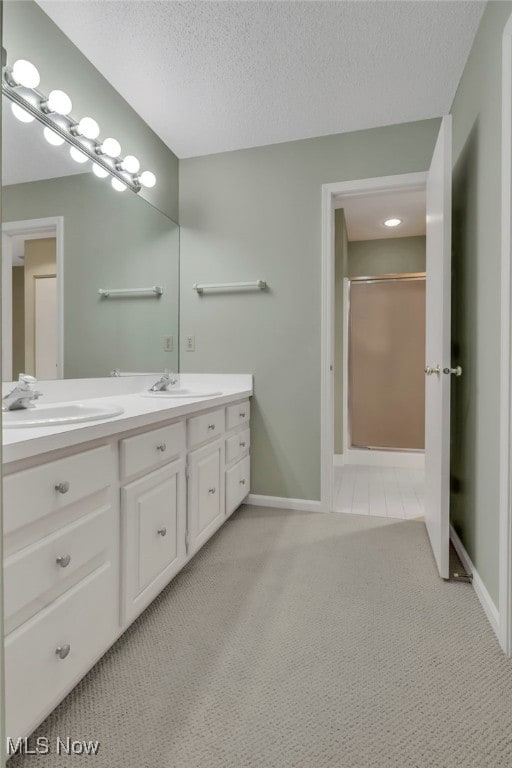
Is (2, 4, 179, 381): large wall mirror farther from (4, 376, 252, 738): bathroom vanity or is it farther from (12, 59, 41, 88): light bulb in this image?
(4, 376, 252, 738): bathroom vanity

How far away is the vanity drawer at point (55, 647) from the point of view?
900 millimetres

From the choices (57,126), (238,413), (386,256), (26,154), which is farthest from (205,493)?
(386,256)

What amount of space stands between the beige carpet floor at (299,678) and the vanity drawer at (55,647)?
13 cm

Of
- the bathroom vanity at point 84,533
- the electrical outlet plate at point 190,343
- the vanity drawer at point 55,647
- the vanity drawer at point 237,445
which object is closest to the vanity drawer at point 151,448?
the bathroom vanity at point 84,533

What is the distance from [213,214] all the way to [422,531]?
2.35m

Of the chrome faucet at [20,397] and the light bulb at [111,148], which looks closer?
the chrome faucet at [20,397]

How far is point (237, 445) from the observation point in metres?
2.41

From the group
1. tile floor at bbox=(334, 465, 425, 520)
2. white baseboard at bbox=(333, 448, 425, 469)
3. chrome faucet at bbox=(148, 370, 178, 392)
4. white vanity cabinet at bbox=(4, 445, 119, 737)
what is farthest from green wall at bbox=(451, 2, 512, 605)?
white baseboard at bbox=(333, 448, 425, 469)

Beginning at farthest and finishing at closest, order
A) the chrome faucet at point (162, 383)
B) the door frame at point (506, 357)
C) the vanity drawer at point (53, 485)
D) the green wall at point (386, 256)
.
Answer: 1. the green wall at point (386, 256)
2. the chrome faucet at point (162, 383)
3. the door frame at point (506, 357)
4. the vanity drawer at point (53, 485)

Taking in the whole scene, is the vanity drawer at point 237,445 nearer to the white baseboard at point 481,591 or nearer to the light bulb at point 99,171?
the white baseboard at point 481,591

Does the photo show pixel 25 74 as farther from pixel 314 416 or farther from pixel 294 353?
pixel 314 416

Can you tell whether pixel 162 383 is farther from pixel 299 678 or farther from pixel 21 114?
pixel 299 678

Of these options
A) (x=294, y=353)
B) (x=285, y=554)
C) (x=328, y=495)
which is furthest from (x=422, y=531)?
(x=294, y=353)

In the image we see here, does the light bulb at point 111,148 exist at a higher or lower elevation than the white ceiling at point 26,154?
higher
